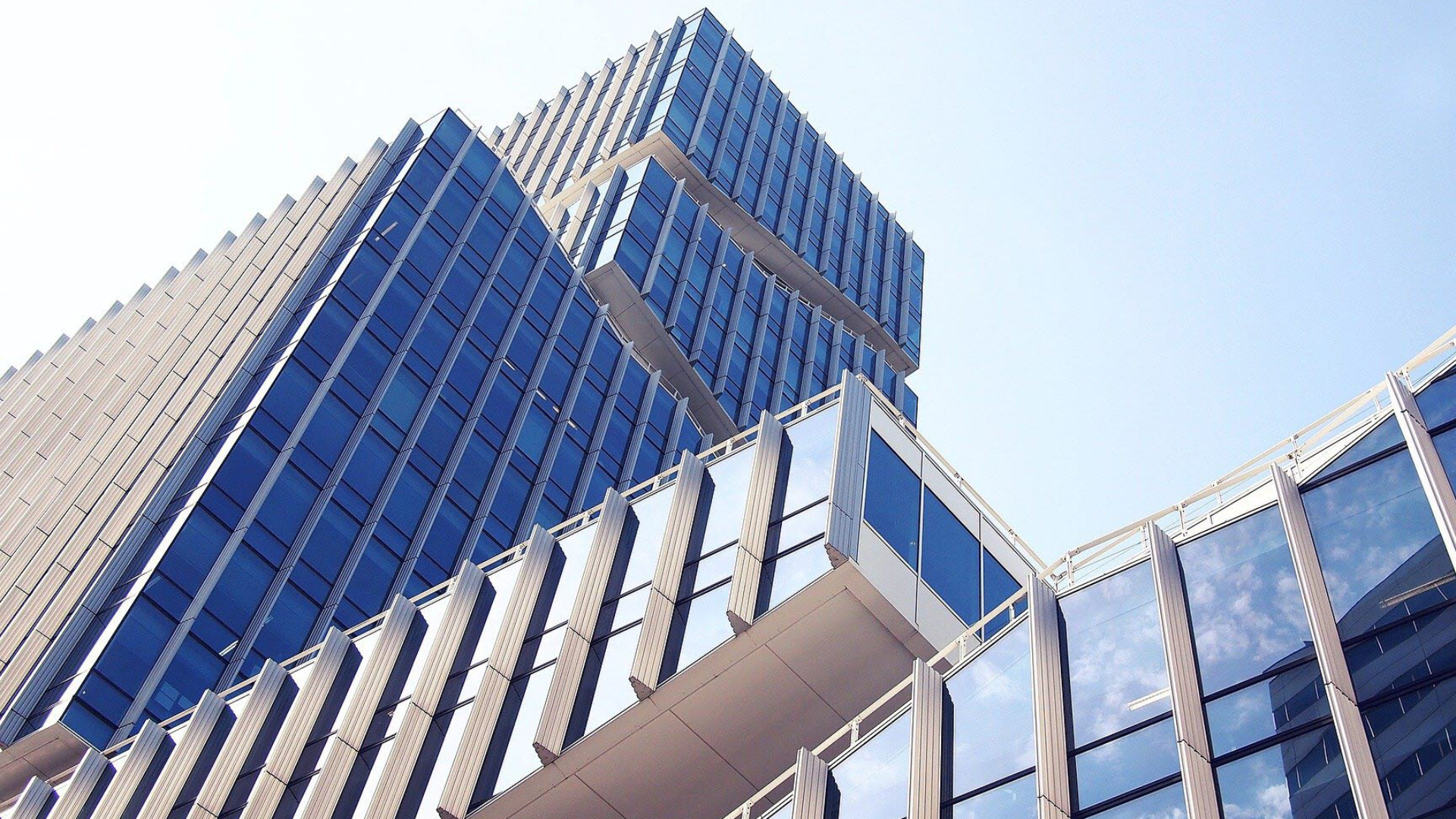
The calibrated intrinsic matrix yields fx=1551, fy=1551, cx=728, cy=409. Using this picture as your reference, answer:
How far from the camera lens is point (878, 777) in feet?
76.0

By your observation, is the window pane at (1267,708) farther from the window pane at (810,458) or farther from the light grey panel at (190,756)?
the light grey panel at (190,756)

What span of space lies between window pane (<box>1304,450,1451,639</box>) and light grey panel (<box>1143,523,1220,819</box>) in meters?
2.04

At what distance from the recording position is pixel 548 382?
63812 mm

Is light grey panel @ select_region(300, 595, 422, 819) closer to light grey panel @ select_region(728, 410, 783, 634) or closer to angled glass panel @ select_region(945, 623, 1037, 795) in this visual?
light grey panel @ select_region(728, 410, 783, 634)

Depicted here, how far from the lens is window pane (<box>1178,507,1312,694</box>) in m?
19.5

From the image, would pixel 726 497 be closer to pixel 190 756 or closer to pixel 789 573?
pixel 789 573

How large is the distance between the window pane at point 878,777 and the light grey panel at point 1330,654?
6413 millimetres

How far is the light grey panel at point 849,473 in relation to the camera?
2742 cm

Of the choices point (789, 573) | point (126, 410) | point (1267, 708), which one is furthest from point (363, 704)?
point (126, 410)

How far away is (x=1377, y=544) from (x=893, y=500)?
12.0 m

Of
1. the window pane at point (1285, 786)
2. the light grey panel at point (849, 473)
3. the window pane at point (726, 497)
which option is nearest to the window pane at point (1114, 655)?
the window pane at point (1285, 786)

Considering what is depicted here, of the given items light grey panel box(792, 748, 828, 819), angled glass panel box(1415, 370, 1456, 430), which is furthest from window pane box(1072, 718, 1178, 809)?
angled glass panel box(1415, 370, 1456, 430)

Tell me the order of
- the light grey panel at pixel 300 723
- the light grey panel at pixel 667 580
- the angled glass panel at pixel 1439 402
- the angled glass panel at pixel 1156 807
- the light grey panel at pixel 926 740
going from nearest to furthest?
the angled glass panel at pixel 1156 807
the angled glass panel at pixel 1439 402
the light grey panel at pixel 926 740
the light grey panel at pixel 667 580
the light grey panel at pixel 300 723

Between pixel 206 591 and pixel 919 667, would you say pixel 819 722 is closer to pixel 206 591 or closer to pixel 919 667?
pixel 919 667
